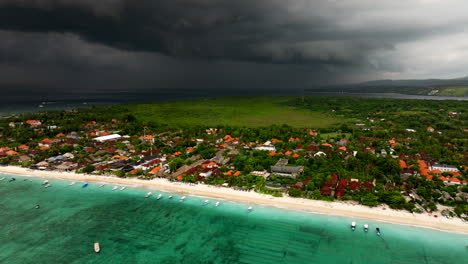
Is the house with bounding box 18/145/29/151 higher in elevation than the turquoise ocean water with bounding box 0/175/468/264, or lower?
higher

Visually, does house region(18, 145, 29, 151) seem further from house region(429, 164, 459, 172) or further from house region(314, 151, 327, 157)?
house region(429, 164, 459, 172)

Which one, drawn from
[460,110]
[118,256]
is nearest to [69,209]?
[118,256]

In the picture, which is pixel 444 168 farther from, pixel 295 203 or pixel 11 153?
pixel 11 153

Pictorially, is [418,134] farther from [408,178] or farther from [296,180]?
[296,180]

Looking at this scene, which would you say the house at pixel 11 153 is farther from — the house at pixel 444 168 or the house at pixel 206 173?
the house at pixel 444 168

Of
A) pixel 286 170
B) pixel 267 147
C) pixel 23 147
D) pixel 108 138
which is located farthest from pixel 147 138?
pixel 286 170

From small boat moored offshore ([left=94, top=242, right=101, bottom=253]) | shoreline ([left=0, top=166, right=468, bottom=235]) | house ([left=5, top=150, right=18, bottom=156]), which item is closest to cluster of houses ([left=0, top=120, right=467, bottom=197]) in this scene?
house ([left=5, top=150, right=18, bottom=156])

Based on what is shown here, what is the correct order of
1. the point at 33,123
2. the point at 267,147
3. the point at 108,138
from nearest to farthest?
the point at 267,147
the point at 108,138
the point at 33,123
